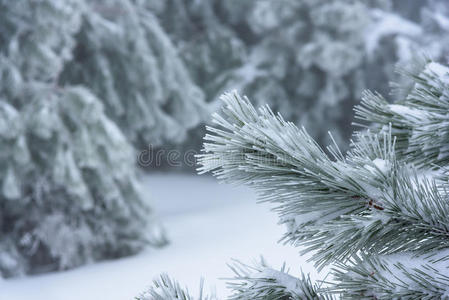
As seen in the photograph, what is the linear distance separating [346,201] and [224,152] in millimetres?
183

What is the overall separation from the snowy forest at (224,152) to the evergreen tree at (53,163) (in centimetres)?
1

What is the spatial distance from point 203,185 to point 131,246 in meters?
2.97

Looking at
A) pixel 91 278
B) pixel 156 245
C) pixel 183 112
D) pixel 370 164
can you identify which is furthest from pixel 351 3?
pixel 370 164

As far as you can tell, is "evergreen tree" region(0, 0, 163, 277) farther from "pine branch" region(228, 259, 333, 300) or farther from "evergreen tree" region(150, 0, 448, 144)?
"evergreen tree" region(150, 0, 448, 144)

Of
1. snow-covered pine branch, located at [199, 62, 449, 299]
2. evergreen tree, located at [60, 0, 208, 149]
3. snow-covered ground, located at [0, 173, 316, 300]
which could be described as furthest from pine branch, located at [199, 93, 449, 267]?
evergreen tree, located at [60, 0, 208, 149]

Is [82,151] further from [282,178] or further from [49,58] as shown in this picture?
[282,178]

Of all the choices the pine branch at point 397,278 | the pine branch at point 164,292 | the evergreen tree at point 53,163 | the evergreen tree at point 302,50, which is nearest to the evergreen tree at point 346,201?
the pine branch at point 397,278

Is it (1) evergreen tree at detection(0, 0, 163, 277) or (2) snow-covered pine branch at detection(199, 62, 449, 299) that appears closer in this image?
(2) snow-covered pine branch at detection(199, 62, 449, 299)

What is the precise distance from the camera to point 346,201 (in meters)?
0.71

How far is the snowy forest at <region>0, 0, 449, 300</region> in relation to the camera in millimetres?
705

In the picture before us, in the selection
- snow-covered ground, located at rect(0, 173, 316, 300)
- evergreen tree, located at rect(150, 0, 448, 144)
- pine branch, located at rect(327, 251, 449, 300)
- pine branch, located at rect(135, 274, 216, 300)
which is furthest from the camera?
evergreen tree, located at rect(150, 0, 448, 144)

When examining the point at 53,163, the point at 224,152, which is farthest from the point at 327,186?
the point at 53,163

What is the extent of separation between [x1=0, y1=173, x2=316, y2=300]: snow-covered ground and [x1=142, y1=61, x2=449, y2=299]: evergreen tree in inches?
68.4

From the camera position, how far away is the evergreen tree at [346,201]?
2.24 feet
